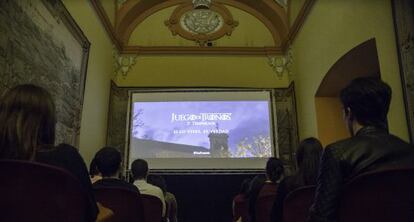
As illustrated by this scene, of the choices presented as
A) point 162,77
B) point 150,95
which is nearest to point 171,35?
point 162,77

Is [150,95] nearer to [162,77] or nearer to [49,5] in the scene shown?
[162,77]

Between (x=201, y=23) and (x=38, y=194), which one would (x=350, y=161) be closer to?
(x=38, y=194)

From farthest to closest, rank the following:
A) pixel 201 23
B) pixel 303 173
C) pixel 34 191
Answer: pixel 201 23 → pixel 303 173 → pixel 34 191

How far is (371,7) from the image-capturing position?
128 inches

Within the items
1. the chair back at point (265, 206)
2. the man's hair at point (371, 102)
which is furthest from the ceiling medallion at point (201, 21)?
the man's hair at point (371, 102)

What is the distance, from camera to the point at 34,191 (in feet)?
2.84

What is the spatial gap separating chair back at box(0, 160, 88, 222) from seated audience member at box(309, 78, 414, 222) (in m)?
0.74

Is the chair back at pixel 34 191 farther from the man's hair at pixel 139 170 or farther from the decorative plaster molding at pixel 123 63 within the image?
the decorative plaster molding at pixel 123 63

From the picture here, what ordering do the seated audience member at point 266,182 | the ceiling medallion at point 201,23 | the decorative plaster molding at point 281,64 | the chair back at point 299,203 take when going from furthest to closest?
the ceiling medallion at point 201,23 < the decorative plaster molding at point 281,64 < the seated audience member at point 266,182 < the chair back at point 299,203

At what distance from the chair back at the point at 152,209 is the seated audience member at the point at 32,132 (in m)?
1.09

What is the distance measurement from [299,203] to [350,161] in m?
0.54

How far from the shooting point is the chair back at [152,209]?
2.18 metres

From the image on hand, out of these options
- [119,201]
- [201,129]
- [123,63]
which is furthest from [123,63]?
[119,201]

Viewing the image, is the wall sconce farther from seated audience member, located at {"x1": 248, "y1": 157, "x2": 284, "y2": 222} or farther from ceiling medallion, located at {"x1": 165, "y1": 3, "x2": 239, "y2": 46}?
seated audience member, located at {"x1": 248, "y1": 157, "x2": 284, "y2": 222}
